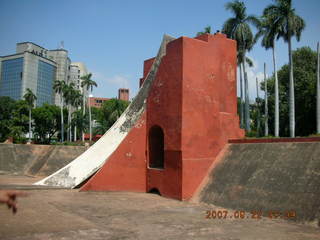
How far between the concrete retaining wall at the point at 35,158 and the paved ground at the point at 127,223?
1153 centimetres

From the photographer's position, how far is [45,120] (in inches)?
1795

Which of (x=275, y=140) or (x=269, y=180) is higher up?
(x=275, y=140)

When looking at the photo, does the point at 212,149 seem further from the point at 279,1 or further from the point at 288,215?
the point at 279,1

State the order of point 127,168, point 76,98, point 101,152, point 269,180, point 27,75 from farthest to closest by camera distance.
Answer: point 27,75 → point 76,98 → point 101,152 → point 127,168 → point 269,180

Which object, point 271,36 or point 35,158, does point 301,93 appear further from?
point 35,158

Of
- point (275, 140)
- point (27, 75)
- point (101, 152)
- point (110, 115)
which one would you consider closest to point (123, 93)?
point (27, 75)

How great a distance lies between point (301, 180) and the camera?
870 cm

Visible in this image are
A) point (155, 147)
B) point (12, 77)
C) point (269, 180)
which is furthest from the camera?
point (12, 77)

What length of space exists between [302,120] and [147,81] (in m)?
18.9

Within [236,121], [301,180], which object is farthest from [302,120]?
[301,180]

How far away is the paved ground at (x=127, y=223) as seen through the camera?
6543mm
